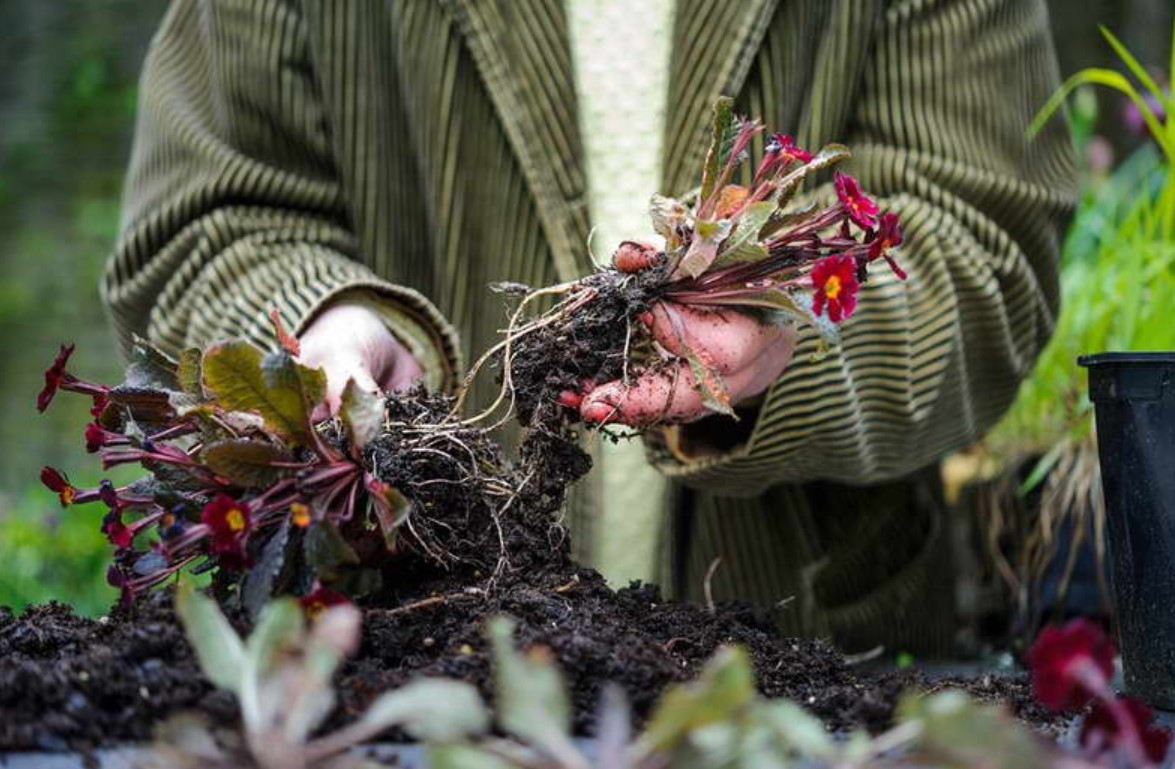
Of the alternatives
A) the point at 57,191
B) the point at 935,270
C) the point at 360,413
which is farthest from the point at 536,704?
the point at 57,191

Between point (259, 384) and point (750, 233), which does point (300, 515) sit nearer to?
point (259, 384)

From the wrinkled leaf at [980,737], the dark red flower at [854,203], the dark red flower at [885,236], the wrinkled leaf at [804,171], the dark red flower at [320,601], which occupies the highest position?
the wrinkled leaf at [804,171]

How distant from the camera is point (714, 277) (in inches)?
43.3

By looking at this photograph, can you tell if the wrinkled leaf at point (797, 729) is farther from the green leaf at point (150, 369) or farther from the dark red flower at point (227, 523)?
the green leaf at point (150, 369)

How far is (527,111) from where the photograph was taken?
174cm

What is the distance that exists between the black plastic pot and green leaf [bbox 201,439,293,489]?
64cm

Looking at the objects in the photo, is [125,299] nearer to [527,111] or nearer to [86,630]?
[527,111]

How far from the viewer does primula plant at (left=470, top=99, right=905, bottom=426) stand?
1.05 meters

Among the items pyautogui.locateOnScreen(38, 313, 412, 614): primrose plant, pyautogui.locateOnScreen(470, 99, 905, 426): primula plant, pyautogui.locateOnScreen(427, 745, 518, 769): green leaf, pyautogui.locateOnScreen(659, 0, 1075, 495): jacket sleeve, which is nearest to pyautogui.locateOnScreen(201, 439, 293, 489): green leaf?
pyautogui.locateOnScreen(38, 313, 412, 614): primrose plant

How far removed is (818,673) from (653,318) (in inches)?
12.3

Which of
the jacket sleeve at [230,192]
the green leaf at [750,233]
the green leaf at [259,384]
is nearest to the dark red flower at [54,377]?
the green leaf at [259,384]

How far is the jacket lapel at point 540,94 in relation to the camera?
1740mm

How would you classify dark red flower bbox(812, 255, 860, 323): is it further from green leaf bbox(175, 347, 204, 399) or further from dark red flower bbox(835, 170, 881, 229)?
green leaf bbox(175, 347, 204, 399)

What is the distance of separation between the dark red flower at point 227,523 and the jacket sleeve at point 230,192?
2.56 feet
